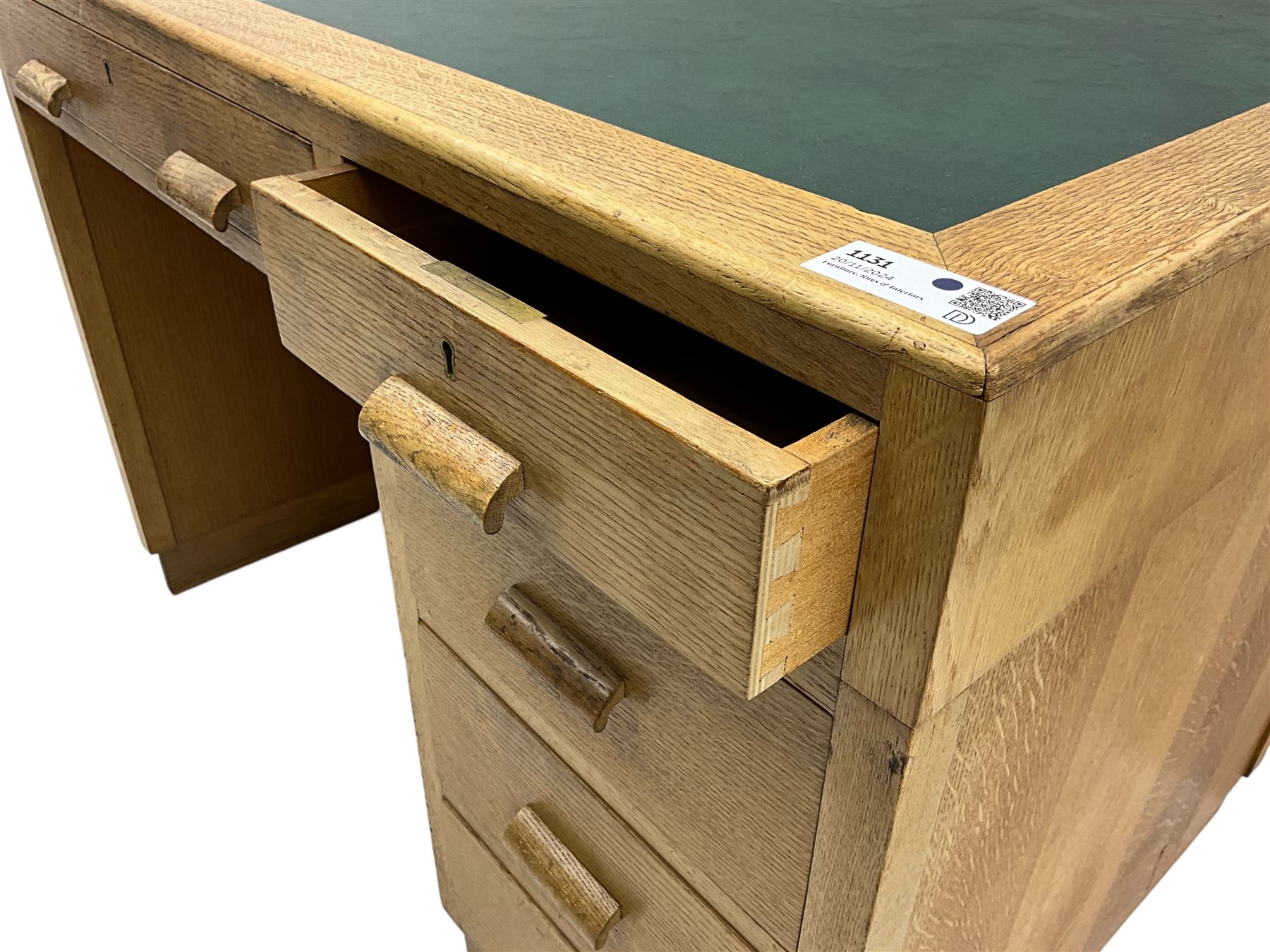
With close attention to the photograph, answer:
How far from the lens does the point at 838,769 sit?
0.50 metres

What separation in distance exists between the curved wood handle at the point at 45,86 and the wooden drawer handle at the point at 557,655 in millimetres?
760

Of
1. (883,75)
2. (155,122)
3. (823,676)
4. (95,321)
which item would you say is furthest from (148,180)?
(823,676)

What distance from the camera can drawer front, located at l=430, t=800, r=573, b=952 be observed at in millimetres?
868

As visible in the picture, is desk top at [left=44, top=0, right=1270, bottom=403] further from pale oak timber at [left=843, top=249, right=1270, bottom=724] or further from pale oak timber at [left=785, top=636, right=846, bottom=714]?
pale oak timber at [left=785, top=636, right=846, bottom=714]

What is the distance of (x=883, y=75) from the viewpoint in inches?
25.6

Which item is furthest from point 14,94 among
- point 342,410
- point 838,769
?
point 838,769

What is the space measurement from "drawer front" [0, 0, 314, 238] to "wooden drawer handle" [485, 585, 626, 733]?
339mm

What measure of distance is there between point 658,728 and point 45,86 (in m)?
0.91

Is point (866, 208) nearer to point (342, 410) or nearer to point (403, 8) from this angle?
point (403, 8)

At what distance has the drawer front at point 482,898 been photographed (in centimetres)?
87

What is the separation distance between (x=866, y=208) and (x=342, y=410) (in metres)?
1.27

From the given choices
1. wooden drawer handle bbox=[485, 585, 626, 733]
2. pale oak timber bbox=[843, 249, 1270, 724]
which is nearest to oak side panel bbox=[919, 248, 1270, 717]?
pale oak timber bbox=[843, 249, 1270, 724]

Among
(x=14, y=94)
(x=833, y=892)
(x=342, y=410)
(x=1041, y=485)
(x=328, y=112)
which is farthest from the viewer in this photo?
(x=342, y=410)

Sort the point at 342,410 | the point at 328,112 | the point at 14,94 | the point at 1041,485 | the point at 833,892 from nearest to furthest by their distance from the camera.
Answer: the point at 1041,485 < the point at 833,892 < the point at 328,112 < the point at 14,94 < the point at 342,410
